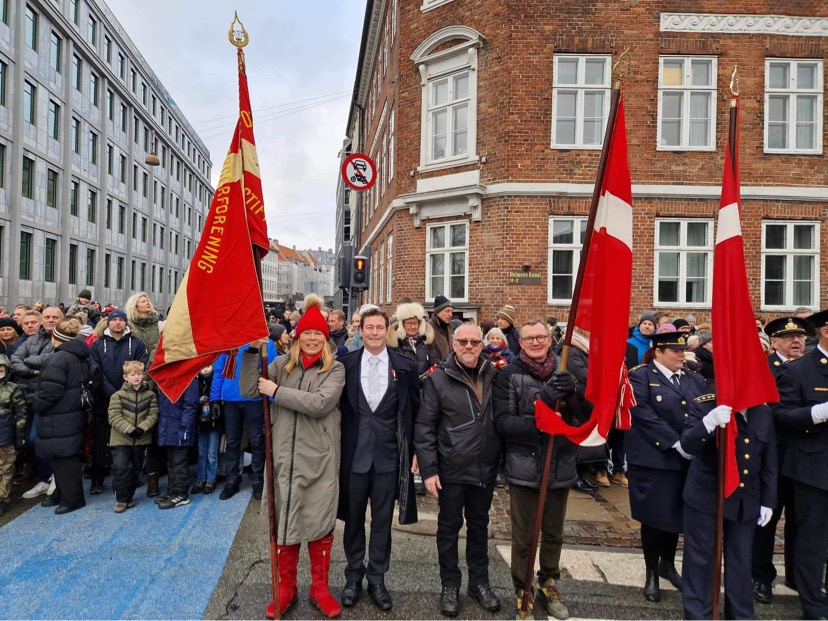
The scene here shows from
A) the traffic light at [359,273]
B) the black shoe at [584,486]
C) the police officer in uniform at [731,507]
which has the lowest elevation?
the black shoe at [584,486]

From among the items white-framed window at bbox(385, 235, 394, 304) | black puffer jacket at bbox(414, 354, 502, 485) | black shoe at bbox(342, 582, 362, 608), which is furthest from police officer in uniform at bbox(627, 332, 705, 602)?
white-framed window at bbox(385, 235, 394, 304)

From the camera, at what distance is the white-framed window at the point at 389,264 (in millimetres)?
15372

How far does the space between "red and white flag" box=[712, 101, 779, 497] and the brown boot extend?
5.58 meters

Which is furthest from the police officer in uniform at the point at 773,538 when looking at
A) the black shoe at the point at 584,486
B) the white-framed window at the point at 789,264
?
the white-framed window at the point at 789,264

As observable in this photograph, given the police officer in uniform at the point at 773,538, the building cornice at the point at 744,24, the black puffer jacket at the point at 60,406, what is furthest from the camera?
the building cornice at the point at 744,24

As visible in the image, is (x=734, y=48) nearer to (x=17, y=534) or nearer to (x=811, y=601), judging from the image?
(x=811, y=601)

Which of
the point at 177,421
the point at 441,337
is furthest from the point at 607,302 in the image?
the point at 177,421

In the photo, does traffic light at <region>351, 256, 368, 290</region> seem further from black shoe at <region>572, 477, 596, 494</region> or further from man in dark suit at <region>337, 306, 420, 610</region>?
man in dark suit at <region>337, 306, 420, 610</region>

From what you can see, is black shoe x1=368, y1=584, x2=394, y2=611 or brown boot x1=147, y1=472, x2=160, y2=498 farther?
brown boot x1=147, y1=472, x2=160, y2=498

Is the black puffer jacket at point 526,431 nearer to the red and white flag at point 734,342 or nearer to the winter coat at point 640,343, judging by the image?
the red and white flag at point 734,342

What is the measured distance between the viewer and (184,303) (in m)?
3.60

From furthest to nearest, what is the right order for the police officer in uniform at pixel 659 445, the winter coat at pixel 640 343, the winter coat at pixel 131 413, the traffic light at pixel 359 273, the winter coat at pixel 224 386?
the traffic light at pixel 359 273, the winter coat at pixel 640 343, the winter coat at pixel 224 386, the winter coat at pixel 131 413, the police officer in uniform at pixel 659 445

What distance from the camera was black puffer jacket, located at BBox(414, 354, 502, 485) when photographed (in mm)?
3748

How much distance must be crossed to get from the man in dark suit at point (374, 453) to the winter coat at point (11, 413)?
12.6ft
